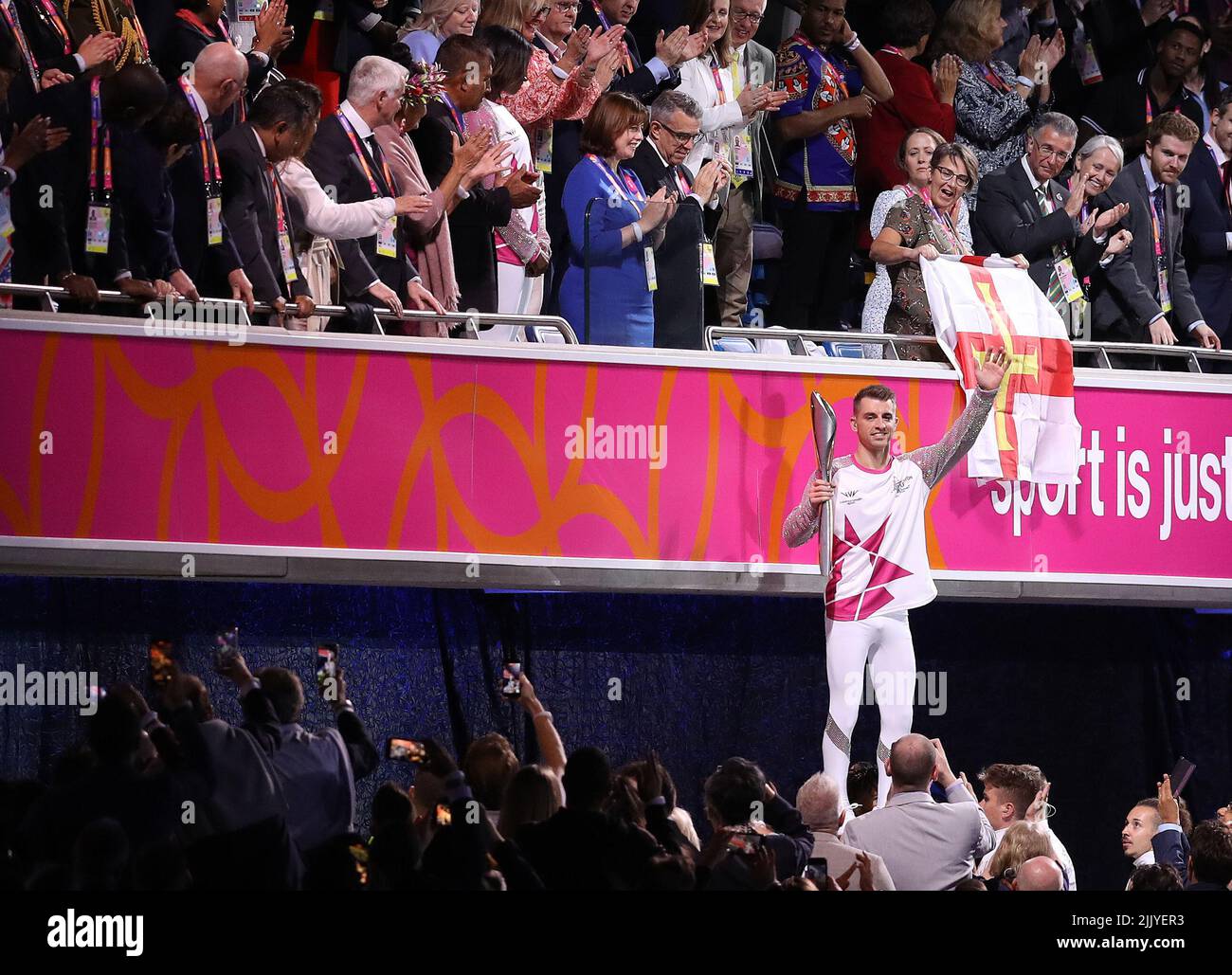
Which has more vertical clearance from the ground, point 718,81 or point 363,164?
point 718,81

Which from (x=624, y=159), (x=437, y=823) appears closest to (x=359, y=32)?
(x=624, y=159)

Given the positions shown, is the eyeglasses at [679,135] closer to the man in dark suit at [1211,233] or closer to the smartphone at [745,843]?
the man in dark suit at [1211,233]

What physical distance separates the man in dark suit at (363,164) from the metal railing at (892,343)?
4.70 feet

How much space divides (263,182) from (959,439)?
9.19ft

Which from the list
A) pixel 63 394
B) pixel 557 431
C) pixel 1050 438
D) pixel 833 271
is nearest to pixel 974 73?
pixel 833 271

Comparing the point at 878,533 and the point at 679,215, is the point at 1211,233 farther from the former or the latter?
the point at 878,533

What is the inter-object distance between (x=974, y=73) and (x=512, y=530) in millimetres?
3695

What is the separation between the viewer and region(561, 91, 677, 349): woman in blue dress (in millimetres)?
8430

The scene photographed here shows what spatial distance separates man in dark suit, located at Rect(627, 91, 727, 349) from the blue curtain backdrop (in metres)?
1.33

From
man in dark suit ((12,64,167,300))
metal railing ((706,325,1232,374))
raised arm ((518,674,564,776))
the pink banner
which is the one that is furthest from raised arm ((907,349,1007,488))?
man in dark suit ((12,64,167,300))

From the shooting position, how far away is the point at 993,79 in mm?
10352

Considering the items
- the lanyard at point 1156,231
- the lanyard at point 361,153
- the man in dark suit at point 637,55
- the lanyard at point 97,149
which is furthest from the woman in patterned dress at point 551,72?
the lanyard at point 1156,231

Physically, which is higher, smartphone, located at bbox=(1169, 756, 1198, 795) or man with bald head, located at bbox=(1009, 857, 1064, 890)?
smartphone, located at bbox=(1169, 756, 1198, 795)

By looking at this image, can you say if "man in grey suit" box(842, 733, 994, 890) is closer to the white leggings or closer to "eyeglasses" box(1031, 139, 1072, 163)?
the white leggings
